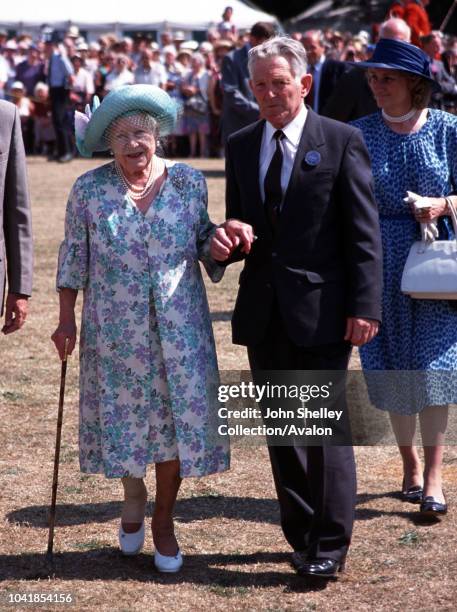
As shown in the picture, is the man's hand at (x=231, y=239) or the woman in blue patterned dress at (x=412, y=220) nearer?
the man's hand at (x=231, y=239)

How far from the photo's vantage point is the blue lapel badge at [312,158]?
4590 mm

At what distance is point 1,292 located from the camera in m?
5.22

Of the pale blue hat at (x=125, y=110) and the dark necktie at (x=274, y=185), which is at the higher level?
the pale blue hat at (x=125, y=110)

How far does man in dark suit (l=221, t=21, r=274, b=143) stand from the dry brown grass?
498cm

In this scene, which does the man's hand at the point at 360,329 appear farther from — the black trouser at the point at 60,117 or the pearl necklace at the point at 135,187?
the black trouser at the point at 60,117

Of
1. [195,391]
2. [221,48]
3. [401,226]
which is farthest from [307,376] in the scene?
[221,48]

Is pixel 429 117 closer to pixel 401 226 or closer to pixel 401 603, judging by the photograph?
pixel 401 226

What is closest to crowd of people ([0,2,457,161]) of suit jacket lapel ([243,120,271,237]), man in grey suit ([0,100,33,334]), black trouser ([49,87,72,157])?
black trouser ([49,87,72,157])

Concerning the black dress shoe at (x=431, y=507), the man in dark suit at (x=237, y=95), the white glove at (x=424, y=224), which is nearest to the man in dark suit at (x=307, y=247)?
the white glove at (x=424, y=224)

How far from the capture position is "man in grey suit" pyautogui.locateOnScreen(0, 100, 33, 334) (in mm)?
5117

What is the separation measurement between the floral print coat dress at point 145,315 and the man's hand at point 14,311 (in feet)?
1.66

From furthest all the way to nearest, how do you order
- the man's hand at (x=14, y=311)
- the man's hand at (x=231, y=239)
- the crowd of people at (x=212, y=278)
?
the man's hand at (x=14, y=311), the crowd of people at (x=212, y=278), the man's hand at (x=231, y=239)

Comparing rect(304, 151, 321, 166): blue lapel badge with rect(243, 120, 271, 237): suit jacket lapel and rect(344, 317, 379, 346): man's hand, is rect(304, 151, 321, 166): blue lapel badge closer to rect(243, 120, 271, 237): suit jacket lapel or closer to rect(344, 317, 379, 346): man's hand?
rect(243, 120, 271, 237): suit jacket lapel

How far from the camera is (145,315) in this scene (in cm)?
473
